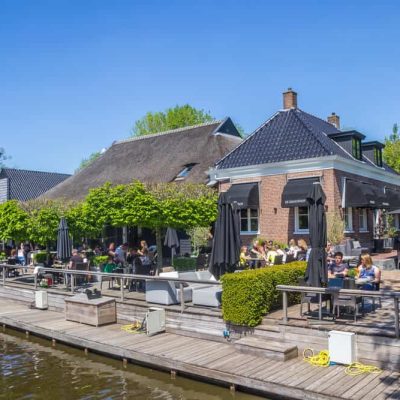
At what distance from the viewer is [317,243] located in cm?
957

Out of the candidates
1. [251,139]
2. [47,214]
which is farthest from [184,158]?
[47,214]

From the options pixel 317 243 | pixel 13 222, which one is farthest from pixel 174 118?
pixel 317 243

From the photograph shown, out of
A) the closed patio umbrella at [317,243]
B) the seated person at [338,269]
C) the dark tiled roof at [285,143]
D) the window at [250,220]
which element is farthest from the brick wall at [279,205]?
the closed patio umbrella at [317,243]

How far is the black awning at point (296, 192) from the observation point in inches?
786

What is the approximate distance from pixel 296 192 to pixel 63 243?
10021 millimetres

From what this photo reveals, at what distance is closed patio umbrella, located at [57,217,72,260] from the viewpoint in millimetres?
16078

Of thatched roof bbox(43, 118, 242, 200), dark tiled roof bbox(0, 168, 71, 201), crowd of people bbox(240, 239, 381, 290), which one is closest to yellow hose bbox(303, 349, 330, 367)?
crowd of people bbox(240, 239, 381, 290)

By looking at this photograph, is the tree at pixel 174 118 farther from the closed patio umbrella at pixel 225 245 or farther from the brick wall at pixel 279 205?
the closed patio umbrella at pixel 225 245

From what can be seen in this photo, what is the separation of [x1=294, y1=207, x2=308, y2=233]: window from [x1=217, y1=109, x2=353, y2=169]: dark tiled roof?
236 centimetres

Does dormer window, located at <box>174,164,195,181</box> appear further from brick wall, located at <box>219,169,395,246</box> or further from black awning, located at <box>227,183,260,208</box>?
brick wall, located at <box>219,169,395,246</box>

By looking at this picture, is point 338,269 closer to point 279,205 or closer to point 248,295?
point 248,295

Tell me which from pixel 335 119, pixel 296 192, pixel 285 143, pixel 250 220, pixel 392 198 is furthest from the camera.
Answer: pixel 335 119

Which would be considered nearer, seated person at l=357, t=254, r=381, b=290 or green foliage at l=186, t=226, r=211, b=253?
seated person at l=357, t=254, r=381, b=290

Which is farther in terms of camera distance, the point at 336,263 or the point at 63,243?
the point at 63,243
